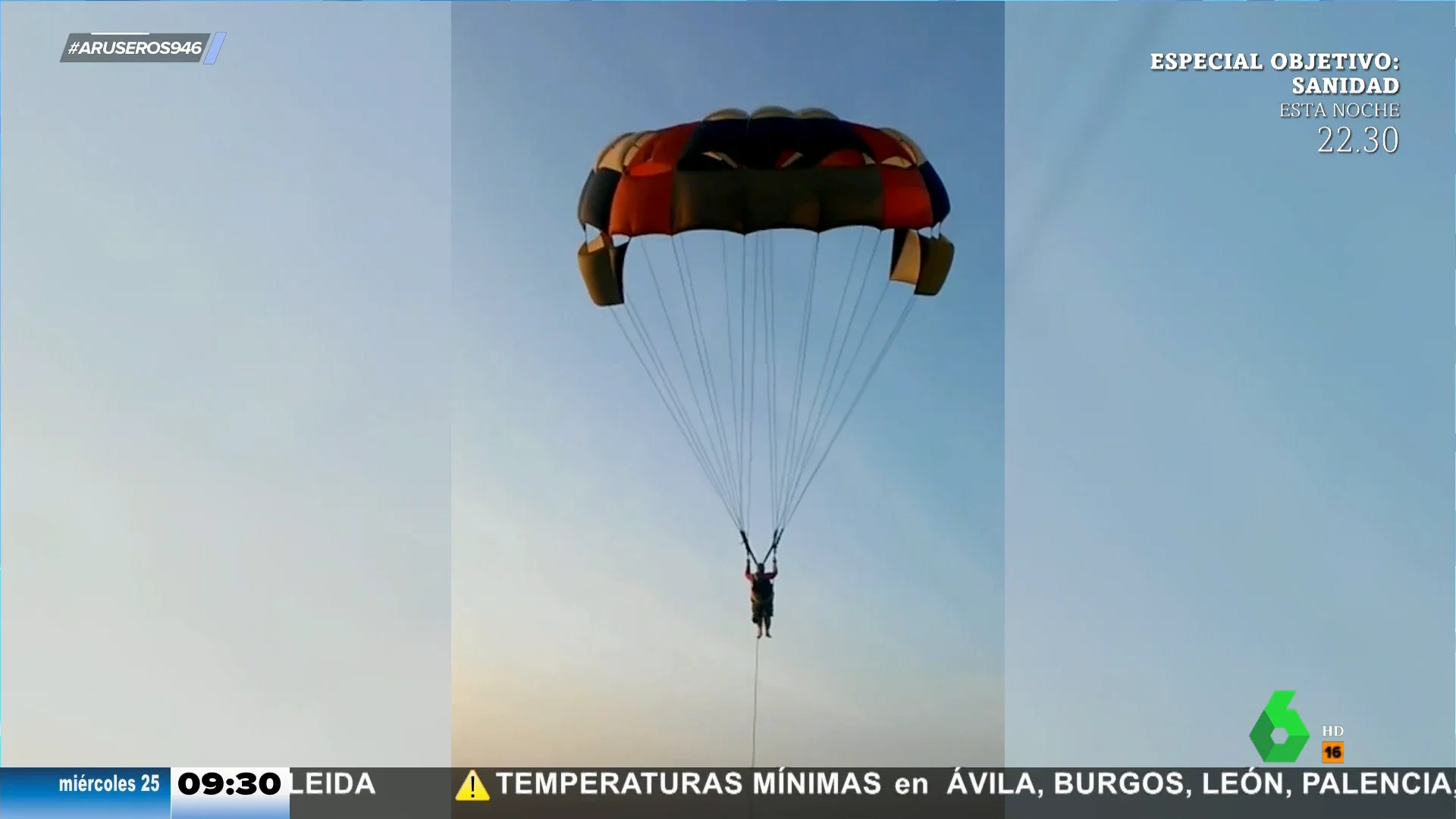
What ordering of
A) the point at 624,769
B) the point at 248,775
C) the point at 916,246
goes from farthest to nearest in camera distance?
the point at 916,246 → the point at 624,769 → the point at 248,775

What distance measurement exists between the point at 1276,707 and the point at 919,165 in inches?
230

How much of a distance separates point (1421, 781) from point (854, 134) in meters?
7.68

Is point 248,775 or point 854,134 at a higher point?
point 854,134

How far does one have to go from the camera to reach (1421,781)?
12.2m

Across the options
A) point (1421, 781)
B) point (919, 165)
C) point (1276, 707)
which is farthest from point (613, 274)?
point (1421, 781)

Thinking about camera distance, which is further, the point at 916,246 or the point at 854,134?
the point at 916,246

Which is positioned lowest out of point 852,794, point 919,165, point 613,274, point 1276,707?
point 852,794

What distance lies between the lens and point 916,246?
12.7 m

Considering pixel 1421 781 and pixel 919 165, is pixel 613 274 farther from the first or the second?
pixel 1421 781

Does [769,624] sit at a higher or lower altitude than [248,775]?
higher

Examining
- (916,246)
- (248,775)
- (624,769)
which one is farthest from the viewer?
(916,246)

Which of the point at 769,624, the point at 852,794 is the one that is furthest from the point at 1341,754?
the point at 769,624

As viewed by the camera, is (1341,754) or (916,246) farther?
(916,246)

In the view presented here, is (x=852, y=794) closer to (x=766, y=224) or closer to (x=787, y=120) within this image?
(x=766, y=224)
